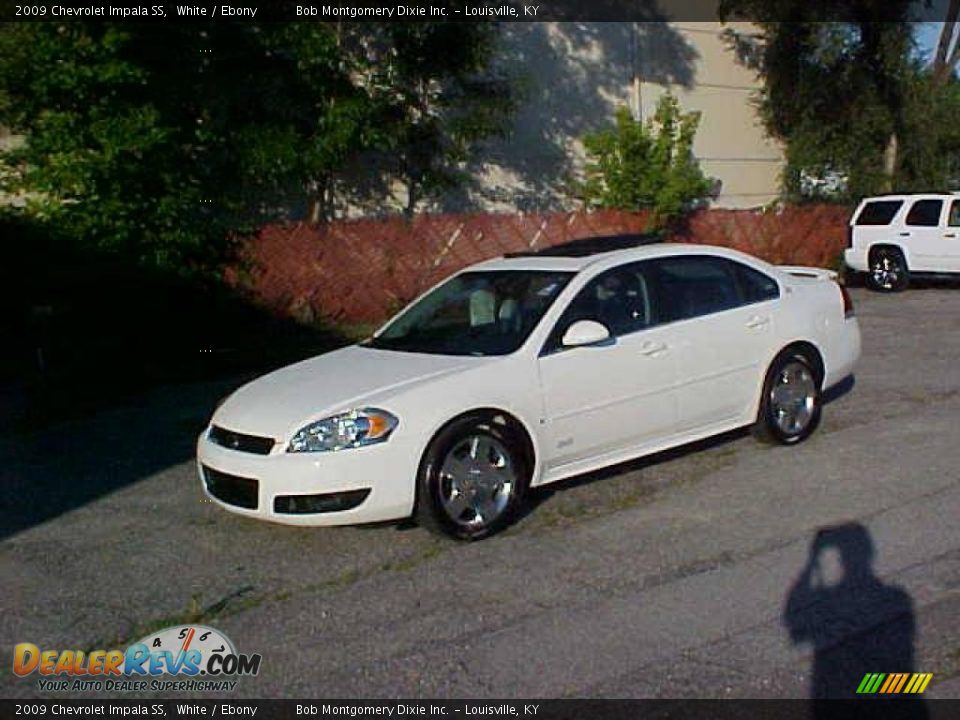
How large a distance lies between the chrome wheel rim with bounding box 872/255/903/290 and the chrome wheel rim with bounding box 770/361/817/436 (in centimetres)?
1226

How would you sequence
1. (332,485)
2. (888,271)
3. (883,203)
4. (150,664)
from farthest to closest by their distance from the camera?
1. (883,203)
2. (888,271)
3. (332,485)
4. (150,664)

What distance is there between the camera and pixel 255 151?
1631 centimetres

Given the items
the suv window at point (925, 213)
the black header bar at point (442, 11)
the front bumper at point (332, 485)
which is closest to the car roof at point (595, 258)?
the front bumper at point (332, 485)

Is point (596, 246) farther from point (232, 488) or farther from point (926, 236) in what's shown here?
point (926, 236)

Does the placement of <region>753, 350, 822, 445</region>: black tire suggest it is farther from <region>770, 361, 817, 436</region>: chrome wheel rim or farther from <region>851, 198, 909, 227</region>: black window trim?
<region>851, 198, 909, 227</region>: black window trim

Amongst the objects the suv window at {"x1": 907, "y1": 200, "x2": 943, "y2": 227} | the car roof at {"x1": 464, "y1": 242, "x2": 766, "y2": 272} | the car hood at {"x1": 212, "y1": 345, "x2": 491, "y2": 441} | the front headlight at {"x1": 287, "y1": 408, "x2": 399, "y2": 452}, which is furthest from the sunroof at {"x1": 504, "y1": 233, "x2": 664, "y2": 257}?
the suv window at {"x1": 907, "y1": 200, "x2": 943, "y2": 227}

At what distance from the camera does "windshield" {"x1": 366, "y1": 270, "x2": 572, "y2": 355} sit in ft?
23.0

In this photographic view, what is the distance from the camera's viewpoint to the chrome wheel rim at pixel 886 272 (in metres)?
19.8

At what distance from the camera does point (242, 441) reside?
6387 mm

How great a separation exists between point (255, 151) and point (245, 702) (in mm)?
12668

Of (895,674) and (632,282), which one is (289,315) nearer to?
(632,282)

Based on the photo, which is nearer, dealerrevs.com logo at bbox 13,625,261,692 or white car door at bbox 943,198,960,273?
dealerrevs.com logo at bbox 13,625,261,692

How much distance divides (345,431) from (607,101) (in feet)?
63.4

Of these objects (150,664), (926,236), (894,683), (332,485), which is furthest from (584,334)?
(926,236)
